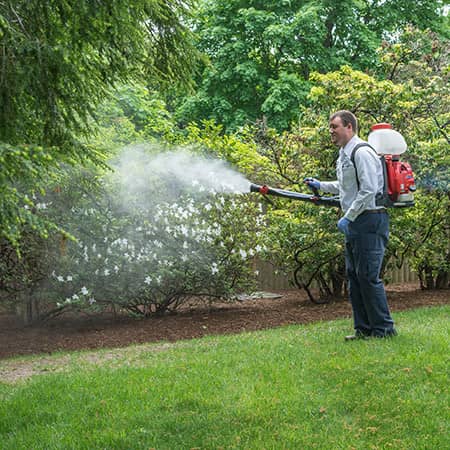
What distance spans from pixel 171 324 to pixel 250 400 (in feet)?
13.5

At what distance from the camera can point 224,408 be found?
4.29 m

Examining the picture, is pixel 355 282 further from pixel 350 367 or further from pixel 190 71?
pixel 190 71

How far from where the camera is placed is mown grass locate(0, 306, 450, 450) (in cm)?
386

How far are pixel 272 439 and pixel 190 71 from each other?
290 centimetres

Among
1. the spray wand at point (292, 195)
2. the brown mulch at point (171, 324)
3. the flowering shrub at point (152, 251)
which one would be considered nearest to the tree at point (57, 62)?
the spray wand at point (292, 195)

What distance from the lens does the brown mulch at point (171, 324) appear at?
7668 millimetres

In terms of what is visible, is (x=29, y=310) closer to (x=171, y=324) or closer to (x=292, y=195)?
(x=171, y=324)

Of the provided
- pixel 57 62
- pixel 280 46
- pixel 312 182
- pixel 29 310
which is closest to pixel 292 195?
pixel 312 182

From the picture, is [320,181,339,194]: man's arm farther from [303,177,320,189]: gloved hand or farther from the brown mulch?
the brown mulch

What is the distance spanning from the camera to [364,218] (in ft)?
19.0

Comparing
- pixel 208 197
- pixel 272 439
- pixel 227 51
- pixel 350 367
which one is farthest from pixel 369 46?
pixel 272 439

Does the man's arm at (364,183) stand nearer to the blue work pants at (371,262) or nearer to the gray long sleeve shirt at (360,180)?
the gray long sleeve shirt at (360,180)

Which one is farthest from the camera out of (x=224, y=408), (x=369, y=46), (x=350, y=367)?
(x=369, y=46)

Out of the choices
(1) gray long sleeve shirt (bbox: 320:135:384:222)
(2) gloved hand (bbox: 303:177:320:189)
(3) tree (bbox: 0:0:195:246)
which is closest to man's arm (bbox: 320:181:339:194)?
(2) gloved hand (bbox: 303:177:320:189)
